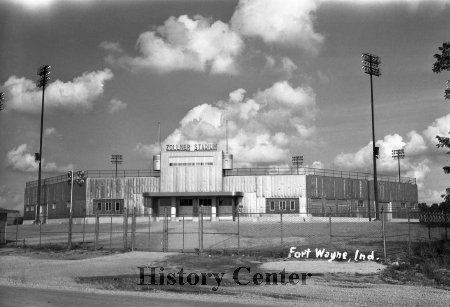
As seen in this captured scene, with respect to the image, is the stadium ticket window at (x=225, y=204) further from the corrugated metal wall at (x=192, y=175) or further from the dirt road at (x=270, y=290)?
the dirt road at (x=270, y=290)

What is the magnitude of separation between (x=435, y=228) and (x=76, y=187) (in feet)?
138

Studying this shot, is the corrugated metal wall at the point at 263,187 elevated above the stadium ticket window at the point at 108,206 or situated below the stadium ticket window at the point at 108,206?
above

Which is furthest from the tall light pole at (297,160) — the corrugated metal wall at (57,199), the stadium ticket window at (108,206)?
the corrugated metal wall at (57,199)

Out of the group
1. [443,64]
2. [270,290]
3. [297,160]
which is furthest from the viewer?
[297,160]

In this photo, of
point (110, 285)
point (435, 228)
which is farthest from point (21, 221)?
point (110, 285)

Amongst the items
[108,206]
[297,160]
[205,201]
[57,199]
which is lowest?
[108,206]

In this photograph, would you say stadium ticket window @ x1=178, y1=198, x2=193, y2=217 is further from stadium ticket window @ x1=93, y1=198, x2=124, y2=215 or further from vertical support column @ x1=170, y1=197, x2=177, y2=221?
stadium ticket window @ x1=93, y1=198, x2=124, y2=215

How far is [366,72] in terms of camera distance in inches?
2441

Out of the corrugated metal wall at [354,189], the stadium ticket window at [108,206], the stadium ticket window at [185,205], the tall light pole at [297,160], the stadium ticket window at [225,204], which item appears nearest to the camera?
the stadium ticket window at [225,204]

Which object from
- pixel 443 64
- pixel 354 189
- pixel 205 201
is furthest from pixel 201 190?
pixel 443 64

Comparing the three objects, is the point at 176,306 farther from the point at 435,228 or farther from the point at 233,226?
the point at 435,228

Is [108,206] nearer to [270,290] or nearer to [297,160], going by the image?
[297,160]

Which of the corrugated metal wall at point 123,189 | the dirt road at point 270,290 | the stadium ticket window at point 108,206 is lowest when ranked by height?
the dirt road at point 270,290

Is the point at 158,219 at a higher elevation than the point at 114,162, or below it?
below
